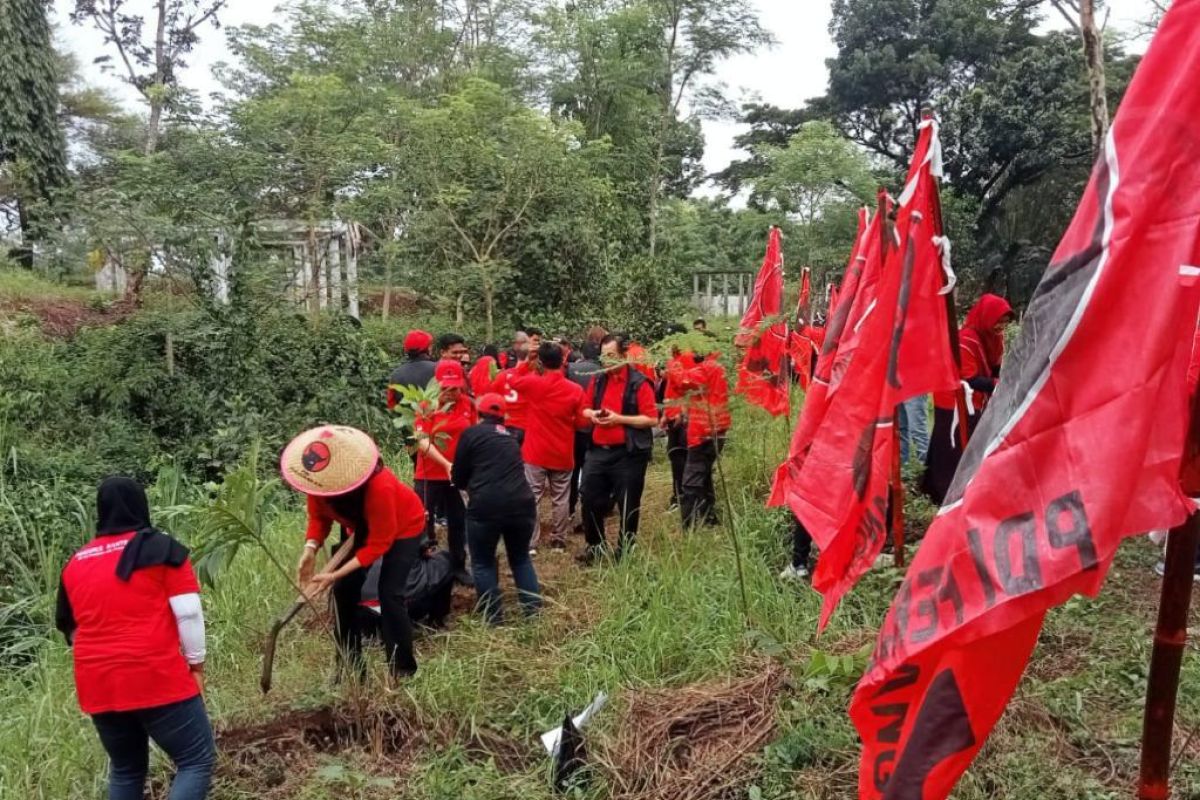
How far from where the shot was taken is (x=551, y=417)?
262 inches

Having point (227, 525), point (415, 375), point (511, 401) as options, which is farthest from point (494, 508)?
point (415, 375)

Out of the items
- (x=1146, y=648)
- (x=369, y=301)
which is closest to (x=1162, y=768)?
(x=1146, y=648)

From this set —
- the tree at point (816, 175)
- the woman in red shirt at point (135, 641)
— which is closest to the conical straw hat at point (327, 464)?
the woman in red shirt at point (135, 641)

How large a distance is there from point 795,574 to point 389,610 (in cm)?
256


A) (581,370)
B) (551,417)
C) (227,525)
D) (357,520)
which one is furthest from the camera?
(581,370)

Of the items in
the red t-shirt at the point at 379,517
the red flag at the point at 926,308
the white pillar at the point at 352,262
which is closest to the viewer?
the red flag at the point at 926,308

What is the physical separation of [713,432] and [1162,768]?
11.2 feet

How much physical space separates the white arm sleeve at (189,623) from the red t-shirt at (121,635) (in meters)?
0.03

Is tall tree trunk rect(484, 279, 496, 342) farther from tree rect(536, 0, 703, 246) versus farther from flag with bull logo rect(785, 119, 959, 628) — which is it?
flag with bull logo rect(785, 119, 959, 628)

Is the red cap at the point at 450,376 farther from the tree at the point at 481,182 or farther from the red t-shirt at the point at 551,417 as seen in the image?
the tree at the point at 481,182

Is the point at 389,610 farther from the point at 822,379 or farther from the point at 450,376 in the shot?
the point at 822,379

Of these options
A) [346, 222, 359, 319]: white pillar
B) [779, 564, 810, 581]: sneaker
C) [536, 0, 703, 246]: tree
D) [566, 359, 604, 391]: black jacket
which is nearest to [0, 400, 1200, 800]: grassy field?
[779, 564, 810, 581]: sneaker

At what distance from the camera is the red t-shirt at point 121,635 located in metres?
3.28

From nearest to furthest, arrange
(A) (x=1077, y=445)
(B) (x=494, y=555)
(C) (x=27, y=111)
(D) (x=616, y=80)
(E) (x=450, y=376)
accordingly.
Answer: (A) (x=1077, y=445) → (B) (x=494, y=555) → (E) (x=450, y=376) → (C) (x=27, y=111) → (D) (x=616, y=80)
